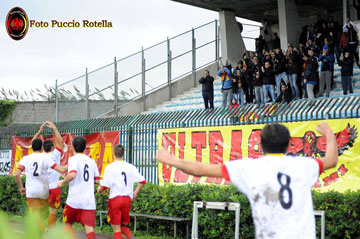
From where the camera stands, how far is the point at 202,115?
13.6 metres

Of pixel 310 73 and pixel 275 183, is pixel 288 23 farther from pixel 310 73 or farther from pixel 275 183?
pixel 275 183

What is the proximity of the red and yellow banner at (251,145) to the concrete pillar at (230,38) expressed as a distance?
13518 millimetres

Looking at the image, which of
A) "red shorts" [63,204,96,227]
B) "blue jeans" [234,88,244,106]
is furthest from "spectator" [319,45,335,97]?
"red shorts" [63,204,96,227]

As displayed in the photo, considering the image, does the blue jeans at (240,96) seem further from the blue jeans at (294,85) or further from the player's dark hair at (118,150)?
the player's dark hair at (118,150)

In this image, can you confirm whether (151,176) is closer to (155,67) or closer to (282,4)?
(155,67)

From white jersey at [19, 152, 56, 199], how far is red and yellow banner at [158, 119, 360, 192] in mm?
4097

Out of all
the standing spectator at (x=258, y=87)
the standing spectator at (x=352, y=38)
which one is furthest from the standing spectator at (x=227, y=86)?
the standing spectator at (x=352, y=38)

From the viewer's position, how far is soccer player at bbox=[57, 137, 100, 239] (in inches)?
339

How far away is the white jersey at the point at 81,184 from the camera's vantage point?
28.3 feet

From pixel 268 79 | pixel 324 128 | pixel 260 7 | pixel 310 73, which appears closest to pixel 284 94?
pixel 310 73

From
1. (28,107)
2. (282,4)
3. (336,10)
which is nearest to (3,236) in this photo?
(282,4)

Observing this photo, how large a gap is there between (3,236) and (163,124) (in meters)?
12.7

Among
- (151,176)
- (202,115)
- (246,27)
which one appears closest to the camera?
Result: (202,115)

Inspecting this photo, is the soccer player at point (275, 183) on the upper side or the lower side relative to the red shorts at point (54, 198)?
upper
